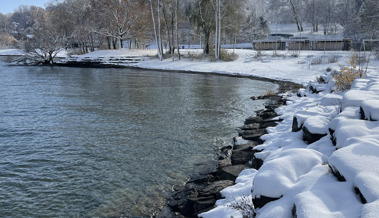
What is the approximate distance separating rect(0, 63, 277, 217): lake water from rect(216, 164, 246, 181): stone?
31.4 inches

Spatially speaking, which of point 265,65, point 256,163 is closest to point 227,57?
point 265,65

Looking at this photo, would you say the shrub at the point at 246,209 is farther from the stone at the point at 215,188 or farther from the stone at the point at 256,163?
the stone at the point at 256,163

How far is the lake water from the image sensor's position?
6078 millimetres

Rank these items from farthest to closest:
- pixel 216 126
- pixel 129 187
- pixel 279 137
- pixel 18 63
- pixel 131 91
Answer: pixel 18 63
pixel 131 91
pixel 216 126
pixel 279 137
pixel 129 187

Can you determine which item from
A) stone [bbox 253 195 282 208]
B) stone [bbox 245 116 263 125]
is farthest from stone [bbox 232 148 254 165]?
stone [bbox 245 116 263 125]

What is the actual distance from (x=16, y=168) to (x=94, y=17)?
160 ft

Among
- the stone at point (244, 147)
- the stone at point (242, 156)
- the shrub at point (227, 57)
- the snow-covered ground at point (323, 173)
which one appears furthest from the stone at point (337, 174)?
the shrub at point (227, 57)

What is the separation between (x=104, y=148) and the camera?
8.84 m

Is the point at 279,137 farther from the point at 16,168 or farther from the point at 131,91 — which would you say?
the point at 131,91

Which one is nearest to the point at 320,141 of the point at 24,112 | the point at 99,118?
the point at 99,118

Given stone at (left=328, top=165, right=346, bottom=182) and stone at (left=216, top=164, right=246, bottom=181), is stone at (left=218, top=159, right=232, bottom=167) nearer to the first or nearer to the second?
stone at (left=216, top=164, right=246, bottom=181)

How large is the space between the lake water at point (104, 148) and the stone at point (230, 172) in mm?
798

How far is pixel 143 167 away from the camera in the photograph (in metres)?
7.51

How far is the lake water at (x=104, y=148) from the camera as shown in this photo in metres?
6.08
